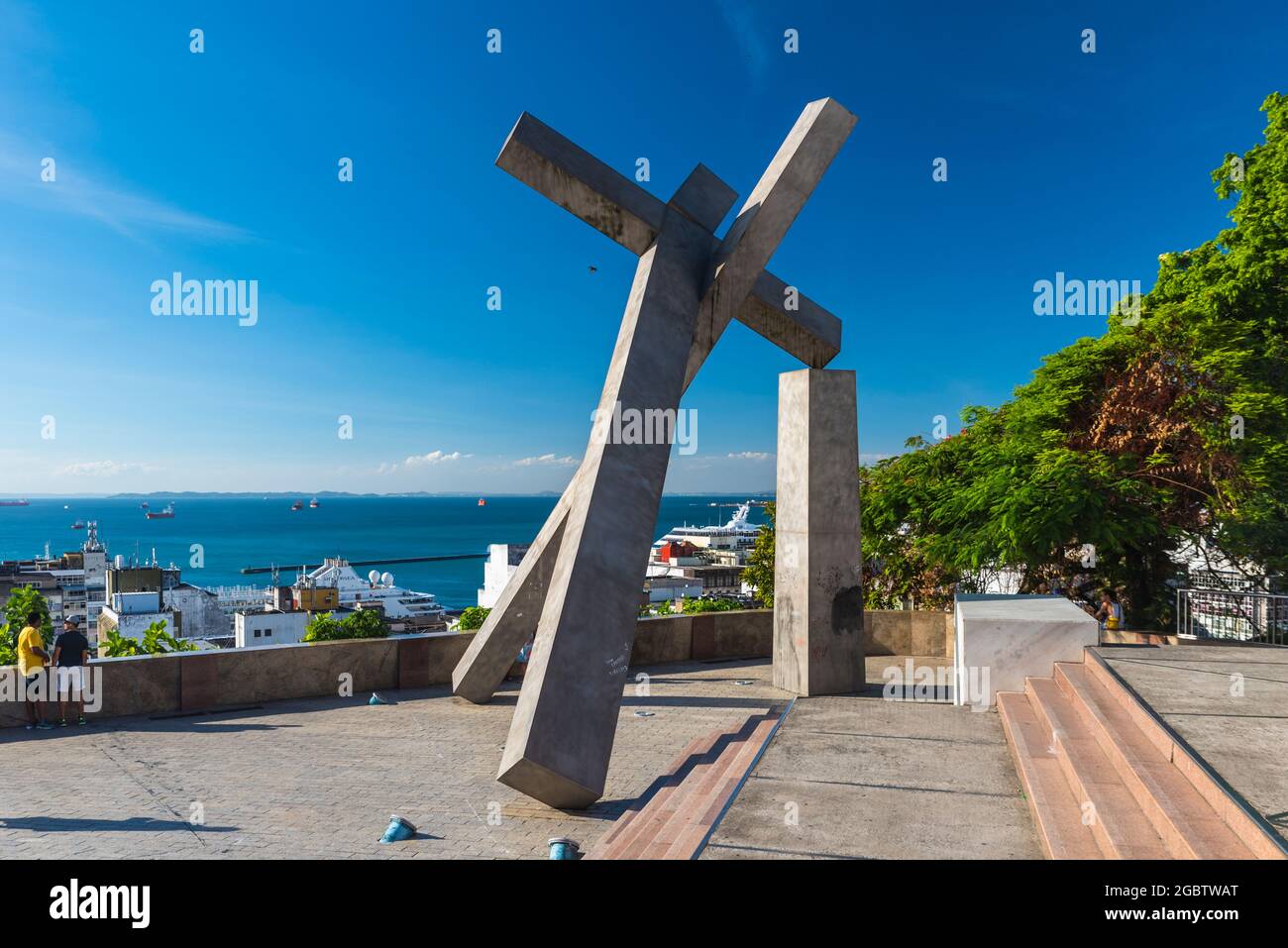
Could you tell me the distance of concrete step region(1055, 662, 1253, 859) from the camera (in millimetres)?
4863

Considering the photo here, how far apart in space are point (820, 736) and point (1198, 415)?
11970 millimetres

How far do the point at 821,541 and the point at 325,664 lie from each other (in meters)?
7.42

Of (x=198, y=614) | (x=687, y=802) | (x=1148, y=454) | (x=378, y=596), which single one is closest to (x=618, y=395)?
(x=687, y=802)

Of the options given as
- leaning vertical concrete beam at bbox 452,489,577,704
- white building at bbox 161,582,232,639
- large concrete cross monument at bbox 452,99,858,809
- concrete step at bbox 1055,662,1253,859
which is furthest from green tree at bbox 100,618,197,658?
white building at bbox 161,582,232,639

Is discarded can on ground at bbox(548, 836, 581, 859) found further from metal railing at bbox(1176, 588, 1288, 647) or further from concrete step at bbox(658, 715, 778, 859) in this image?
metal railing at bbox(1176, 588, 1288, 647)

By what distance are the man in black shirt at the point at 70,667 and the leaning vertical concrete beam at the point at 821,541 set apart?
918cm

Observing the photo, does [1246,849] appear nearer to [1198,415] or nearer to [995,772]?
[995,772]

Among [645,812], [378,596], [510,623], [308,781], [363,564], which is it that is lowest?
[378,596]

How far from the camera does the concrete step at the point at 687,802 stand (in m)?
5.59

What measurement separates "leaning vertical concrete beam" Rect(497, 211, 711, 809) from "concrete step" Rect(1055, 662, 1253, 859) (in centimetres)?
393

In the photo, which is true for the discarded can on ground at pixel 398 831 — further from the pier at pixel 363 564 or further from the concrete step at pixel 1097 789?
the pier at pixel 363 564

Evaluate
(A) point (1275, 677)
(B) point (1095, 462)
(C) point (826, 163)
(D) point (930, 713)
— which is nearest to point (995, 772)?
(D) point (930, 713)

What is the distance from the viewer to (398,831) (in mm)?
6703

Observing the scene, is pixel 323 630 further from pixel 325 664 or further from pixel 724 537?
pixel 724 537
